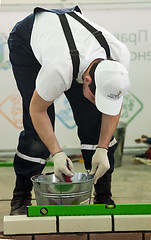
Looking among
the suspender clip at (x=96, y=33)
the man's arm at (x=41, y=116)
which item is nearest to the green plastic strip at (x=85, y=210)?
the man's arm at (x=41, y=116)

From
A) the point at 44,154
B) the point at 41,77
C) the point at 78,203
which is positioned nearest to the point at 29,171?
the point at 44,154

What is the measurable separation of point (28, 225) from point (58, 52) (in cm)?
76

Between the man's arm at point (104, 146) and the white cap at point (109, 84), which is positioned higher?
the white cap at point (109, 84)

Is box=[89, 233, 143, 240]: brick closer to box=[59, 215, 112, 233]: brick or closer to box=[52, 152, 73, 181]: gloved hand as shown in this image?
box=[59, 215, 112, 233]: brick

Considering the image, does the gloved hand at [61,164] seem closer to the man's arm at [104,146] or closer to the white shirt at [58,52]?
the man's arm at [104,146]

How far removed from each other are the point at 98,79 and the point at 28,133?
0.59m

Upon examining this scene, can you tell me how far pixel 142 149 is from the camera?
12.9ft

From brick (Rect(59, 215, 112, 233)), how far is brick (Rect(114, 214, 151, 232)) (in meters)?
0.04

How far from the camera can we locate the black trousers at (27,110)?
201 cm

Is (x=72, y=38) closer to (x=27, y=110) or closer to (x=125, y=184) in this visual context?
(x=27, y=110)

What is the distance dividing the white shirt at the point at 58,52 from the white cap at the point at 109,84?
0.09 m

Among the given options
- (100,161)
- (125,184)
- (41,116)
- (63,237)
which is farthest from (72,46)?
(125,184)

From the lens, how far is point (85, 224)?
168 cm

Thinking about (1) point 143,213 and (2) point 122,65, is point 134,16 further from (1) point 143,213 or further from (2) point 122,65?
(1) point 143,213
